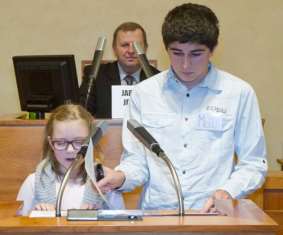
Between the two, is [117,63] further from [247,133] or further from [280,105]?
[247,133]

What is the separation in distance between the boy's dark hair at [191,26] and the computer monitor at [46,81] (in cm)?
114

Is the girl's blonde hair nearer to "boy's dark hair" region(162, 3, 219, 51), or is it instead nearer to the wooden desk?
"boy's dark hair" region(162, 3, 219, 51)

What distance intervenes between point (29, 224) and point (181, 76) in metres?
0.81

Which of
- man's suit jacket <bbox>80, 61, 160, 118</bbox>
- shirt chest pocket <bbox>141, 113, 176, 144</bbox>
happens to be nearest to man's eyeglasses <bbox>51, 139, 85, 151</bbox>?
shirt chest pocket <bbox>141, 113, 176, 144</bbox>

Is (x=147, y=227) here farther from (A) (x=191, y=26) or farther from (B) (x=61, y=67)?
(B) (x=61, y=67)

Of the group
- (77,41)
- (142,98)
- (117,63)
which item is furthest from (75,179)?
(77,41)

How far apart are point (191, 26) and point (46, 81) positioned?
138 centimetres

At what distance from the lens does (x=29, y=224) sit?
3.95ft

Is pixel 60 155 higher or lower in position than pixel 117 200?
higher

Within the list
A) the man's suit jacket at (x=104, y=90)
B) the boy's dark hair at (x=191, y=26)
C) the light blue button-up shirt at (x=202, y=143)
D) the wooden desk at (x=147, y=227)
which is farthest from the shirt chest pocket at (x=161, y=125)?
the man's suit jacket at (x=104, y=90)

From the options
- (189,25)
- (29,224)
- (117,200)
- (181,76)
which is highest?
(189,25)

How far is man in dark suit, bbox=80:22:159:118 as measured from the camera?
11.9 feet

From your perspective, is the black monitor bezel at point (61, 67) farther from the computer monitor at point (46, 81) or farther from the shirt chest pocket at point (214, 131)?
the shirt chest pocket at point (214, 131)

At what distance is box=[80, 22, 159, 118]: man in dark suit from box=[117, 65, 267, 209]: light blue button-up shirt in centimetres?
175
